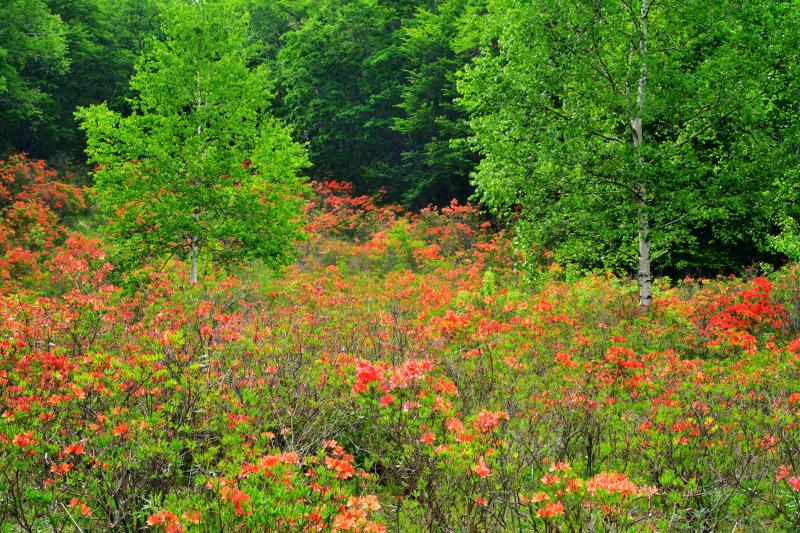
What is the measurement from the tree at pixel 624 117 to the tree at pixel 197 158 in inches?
197

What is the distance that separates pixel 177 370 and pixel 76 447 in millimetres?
1398

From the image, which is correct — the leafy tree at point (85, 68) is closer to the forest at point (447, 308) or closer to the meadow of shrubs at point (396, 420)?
the forest at point (447, 308)

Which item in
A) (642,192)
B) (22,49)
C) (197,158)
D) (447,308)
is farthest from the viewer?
(22,49)

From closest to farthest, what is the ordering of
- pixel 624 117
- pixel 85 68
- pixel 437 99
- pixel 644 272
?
pixel 624 117, pixel 644 272, pixel 437 99, pixel 85 68

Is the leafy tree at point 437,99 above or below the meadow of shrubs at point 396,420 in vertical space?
above

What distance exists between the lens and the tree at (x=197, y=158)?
37.9ft

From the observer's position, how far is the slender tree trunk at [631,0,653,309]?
9609 millimetres

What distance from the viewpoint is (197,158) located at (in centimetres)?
1187

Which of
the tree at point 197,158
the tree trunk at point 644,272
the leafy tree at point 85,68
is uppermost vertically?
A: the leafy tree at point 85,68

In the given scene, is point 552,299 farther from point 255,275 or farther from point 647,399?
point 255,275

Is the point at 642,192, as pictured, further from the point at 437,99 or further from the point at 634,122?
the point at 437,99

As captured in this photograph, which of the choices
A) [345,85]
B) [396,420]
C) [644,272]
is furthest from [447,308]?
[345,85]

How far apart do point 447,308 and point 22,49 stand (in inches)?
834

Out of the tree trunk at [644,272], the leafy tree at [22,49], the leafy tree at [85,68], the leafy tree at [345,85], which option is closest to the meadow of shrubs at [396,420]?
the tree trunk at [644,272]
